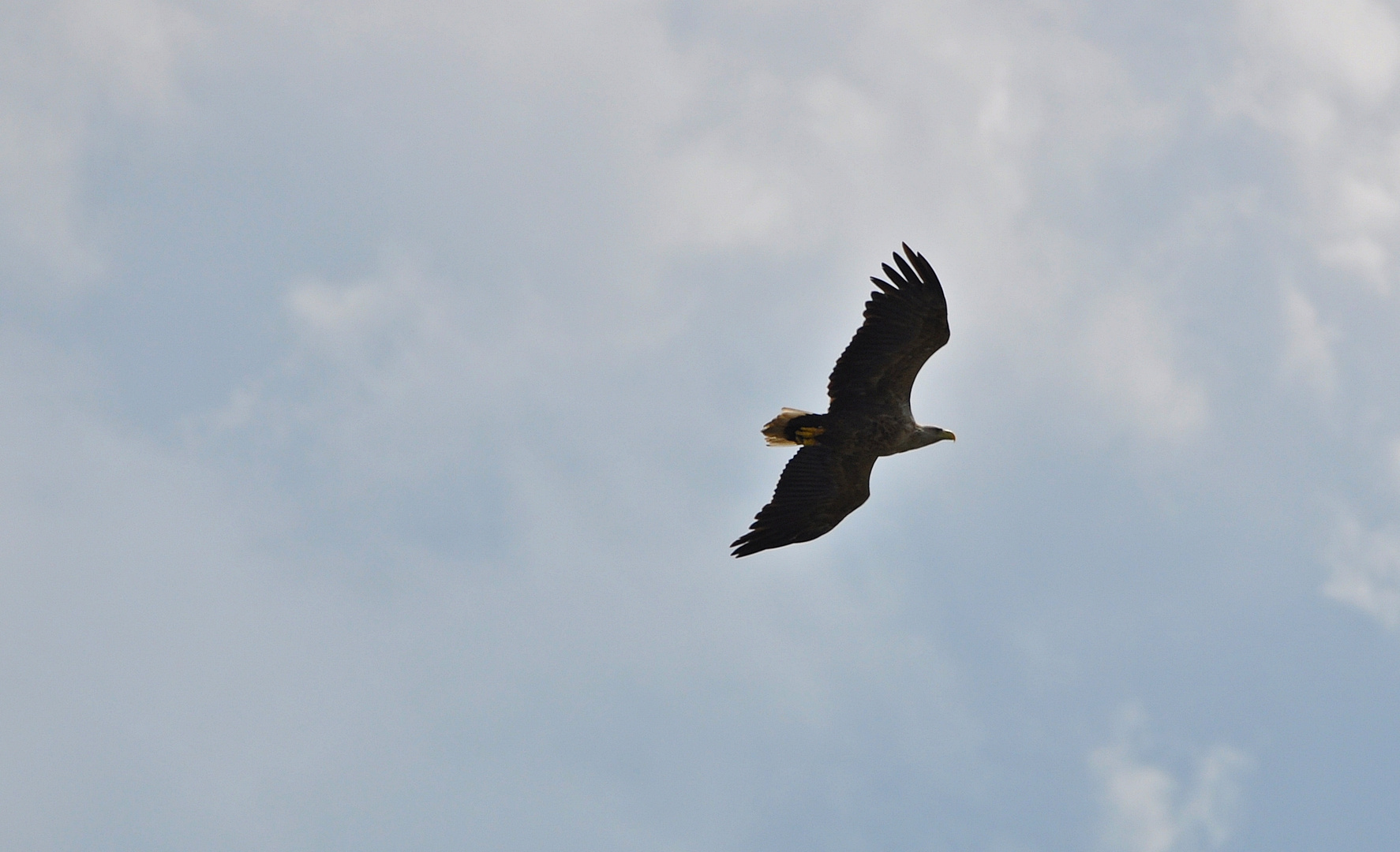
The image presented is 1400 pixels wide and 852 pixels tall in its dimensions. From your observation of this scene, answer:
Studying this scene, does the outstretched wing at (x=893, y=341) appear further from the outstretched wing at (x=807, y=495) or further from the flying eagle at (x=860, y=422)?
the outstretched wing at (x=807, y=495)

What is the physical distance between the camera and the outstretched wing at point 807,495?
1755 cm

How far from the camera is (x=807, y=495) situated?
17.7 meters

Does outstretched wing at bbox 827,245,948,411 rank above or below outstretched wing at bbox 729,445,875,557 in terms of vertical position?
above

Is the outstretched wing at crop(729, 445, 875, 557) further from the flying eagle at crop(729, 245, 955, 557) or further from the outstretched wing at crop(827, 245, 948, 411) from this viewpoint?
the outstretched wing at crop(827, 245, 948, 411)

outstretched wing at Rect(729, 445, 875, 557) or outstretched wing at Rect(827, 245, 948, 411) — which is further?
outstretched wing at Rect(729, 445, 875, 557)

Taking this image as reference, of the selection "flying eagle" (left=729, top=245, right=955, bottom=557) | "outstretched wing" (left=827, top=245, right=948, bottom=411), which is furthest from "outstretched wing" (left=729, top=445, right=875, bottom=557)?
"outstretched wing" (left=827, top=245, right=948, bottom=411)

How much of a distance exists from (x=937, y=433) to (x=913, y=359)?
138cm

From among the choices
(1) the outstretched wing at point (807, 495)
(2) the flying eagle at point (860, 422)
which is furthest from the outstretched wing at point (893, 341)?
(1) the outstretched wing at point (807, 495)

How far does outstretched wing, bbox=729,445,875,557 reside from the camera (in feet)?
57.6

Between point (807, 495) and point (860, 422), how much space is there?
1249 mm

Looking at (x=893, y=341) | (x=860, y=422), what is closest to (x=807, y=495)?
(x=860, y=422)

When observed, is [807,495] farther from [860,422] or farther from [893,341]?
[893,341]

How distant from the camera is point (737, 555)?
1738 centimetres

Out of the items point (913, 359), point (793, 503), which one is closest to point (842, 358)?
point (913, 359)
